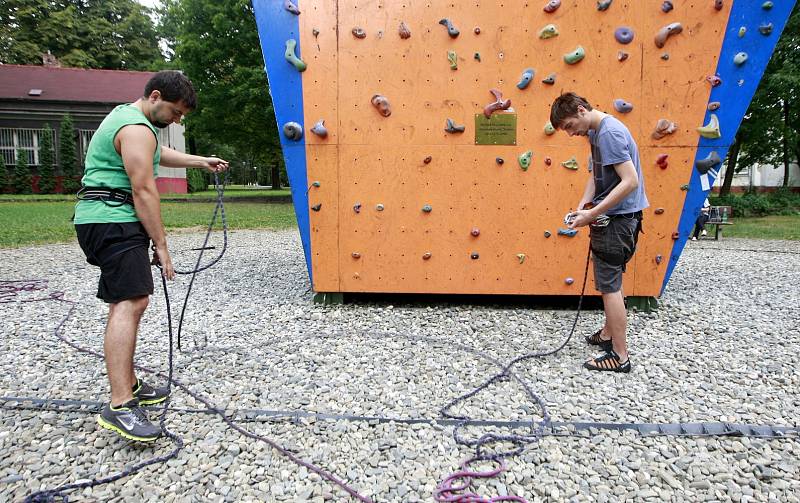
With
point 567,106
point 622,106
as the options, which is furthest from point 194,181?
point 567,106

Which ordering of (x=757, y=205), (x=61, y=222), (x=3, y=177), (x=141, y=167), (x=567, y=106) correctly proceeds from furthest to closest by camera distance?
(x=3, y=177) < (x=757, y=205) < (x=61, y=222) < (x=567, y=106) < (x=141, y=167)

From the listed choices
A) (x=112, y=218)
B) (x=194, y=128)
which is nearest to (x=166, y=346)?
(x=112, y=218)

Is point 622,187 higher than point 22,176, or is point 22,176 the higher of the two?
point 22,176

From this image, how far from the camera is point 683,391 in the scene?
306cm

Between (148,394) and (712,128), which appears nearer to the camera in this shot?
(148,394)

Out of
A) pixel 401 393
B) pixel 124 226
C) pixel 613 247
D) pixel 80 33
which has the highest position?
pixel 80 33

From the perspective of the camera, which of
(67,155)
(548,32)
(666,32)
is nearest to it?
(666,32)

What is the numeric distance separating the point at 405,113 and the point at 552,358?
2.40 metres

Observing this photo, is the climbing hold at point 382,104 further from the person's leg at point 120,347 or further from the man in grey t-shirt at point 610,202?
the person's leg at point 120,347

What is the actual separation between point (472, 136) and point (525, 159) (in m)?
0.50

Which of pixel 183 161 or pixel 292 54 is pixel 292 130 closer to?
pixel 292 54

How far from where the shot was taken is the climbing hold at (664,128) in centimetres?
440

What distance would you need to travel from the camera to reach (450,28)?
14.6 feet

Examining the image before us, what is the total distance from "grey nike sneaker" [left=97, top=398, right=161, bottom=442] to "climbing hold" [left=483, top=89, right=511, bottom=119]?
3.46m
